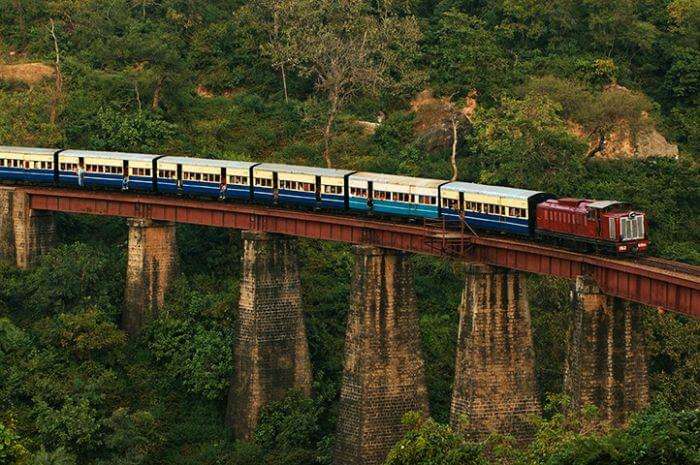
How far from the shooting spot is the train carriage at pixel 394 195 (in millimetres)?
71938

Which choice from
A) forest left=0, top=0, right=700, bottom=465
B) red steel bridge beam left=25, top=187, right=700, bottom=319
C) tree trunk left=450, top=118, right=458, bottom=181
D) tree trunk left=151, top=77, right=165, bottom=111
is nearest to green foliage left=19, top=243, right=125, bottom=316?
forest left=0, top=0, right=700, bottom=465

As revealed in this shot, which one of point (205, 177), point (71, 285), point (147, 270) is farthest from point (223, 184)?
point (71, 285)

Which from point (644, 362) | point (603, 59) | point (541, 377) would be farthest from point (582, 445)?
point (603, 59)

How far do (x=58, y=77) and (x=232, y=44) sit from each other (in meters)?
16.5

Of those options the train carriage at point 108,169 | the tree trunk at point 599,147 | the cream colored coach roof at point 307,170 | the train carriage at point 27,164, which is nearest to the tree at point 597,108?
the tree trunk at point 599,147

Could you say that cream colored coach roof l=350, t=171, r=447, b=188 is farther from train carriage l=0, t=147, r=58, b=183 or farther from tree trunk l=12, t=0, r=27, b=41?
tree trunk l=12, t=0, r=27, b=41

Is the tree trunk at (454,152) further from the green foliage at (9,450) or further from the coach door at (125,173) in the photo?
the green foliage at (9,450)

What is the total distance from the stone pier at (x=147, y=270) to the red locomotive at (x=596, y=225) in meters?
24.7

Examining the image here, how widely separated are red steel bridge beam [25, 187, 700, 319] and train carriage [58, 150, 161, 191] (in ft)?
2.15

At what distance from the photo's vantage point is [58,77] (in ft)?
342

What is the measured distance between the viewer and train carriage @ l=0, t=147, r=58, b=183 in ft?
285

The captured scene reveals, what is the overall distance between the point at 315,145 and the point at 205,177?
74.3ft

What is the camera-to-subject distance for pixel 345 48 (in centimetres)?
10312

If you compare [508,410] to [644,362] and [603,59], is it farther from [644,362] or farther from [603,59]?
[603,59]
